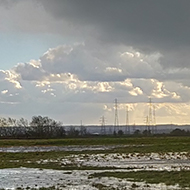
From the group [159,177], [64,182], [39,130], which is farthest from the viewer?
[39,130]

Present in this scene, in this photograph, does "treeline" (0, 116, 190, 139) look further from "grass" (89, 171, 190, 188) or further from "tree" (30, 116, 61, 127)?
"grass" (89, 171, 190, 188)

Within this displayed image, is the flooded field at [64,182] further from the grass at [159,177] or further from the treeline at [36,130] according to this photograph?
the treeline at [36,130]

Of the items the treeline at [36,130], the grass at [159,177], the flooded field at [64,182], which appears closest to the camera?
the flooded field at [64,182]

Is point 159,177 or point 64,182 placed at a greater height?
point 159,177

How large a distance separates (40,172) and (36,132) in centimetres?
9542

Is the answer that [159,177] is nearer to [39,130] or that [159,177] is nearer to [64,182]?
[64,182]

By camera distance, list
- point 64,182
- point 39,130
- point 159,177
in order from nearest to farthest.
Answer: point 64,182 → point 159,177 → point 39,130

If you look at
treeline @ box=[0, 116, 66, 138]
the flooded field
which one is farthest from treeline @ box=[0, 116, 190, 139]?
the flooded field

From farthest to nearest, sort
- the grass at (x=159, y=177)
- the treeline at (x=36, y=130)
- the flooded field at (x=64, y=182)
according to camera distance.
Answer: the treeline at (x=36, y=130)
the grass at (x=159, y=177)
the flooded field at (x=64, y=182)

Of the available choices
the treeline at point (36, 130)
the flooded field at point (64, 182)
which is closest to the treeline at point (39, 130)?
the treeline at point (36, 130)

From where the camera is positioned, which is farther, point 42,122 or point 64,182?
point 42,122

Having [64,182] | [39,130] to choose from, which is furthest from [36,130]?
[64,182]

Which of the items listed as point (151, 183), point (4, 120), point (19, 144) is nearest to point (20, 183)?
point (151, 183)

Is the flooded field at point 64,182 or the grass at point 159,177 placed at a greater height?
the grass at point 159,177
